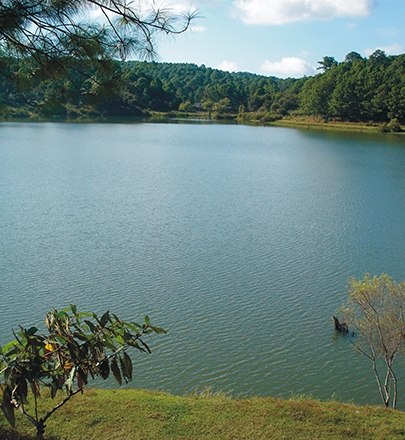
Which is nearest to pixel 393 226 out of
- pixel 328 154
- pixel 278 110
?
pixel 328 154

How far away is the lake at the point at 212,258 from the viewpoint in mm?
11586

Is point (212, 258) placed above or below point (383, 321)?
below

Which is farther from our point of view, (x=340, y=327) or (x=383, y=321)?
(x=340, y=327)

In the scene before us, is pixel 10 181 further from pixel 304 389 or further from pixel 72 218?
pixel 304 389

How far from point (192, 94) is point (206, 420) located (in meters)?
133

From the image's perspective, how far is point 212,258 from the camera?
18.2m

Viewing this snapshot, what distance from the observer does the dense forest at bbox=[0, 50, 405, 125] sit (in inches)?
274

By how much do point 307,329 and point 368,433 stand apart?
651cm

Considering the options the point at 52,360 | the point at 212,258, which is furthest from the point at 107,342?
the point at 212,258

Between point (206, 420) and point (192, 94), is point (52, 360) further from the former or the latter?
point (192, 94)

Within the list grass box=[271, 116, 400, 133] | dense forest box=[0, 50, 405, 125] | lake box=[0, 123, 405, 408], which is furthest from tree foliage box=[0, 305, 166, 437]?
grass box=[271, 116, 400, 133]

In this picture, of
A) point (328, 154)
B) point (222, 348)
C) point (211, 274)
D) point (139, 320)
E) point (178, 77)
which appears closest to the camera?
point (222, 348)

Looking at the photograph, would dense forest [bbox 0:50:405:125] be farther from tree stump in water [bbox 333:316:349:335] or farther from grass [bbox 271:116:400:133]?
tree stump in water [bbox 333:316:349:335]

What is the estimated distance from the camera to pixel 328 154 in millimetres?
50000
